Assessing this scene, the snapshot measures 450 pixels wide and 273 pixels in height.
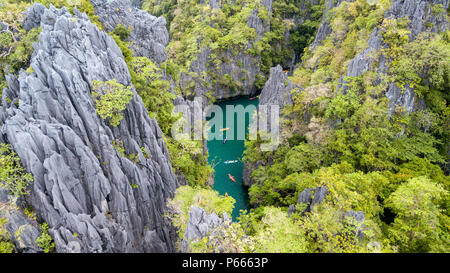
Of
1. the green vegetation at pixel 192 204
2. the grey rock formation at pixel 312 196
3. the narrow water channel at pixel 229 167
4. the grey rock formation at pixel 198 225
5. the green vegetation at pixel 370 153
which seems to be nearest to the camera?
the grey rock formation at pixel 198 225

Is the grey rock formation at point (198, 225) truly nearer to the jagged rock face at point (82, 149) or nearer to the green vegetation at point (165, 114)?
the jagged rock face at point (82, 149)

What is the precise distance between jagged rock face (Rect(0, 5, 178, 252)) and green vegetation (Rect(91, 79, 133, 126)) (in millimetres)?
413

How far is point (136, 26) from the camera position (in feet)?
103

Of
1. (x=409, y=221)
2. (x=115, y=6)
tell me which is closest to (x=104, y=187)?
(x=409, y=221)

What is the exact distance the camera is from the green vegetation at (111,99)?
1720 centimetres

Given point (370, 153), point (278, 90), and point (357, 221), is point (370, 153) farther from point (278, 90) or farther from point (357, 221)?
point (278, 90)

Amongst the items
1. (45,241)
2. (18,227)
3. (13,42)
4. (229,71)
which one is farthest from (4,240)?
(229,71)

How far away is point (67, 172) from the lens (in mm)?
15164

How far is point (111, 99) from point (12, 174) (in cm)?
658

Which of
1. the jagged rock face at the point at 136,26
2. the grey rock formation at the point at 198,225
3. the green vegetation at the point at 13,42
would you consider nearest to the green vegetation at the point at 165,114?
the jagged rock face at the point at 136,26

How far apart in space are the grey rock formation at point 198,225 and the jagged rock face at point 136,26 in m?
21.5

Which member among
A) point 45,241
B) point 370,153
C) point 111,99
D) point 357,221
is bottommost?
point 45,241

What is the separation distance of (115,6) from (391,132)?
99.8 feet

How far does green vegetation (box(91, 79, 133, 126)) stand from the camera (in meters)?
17.2
